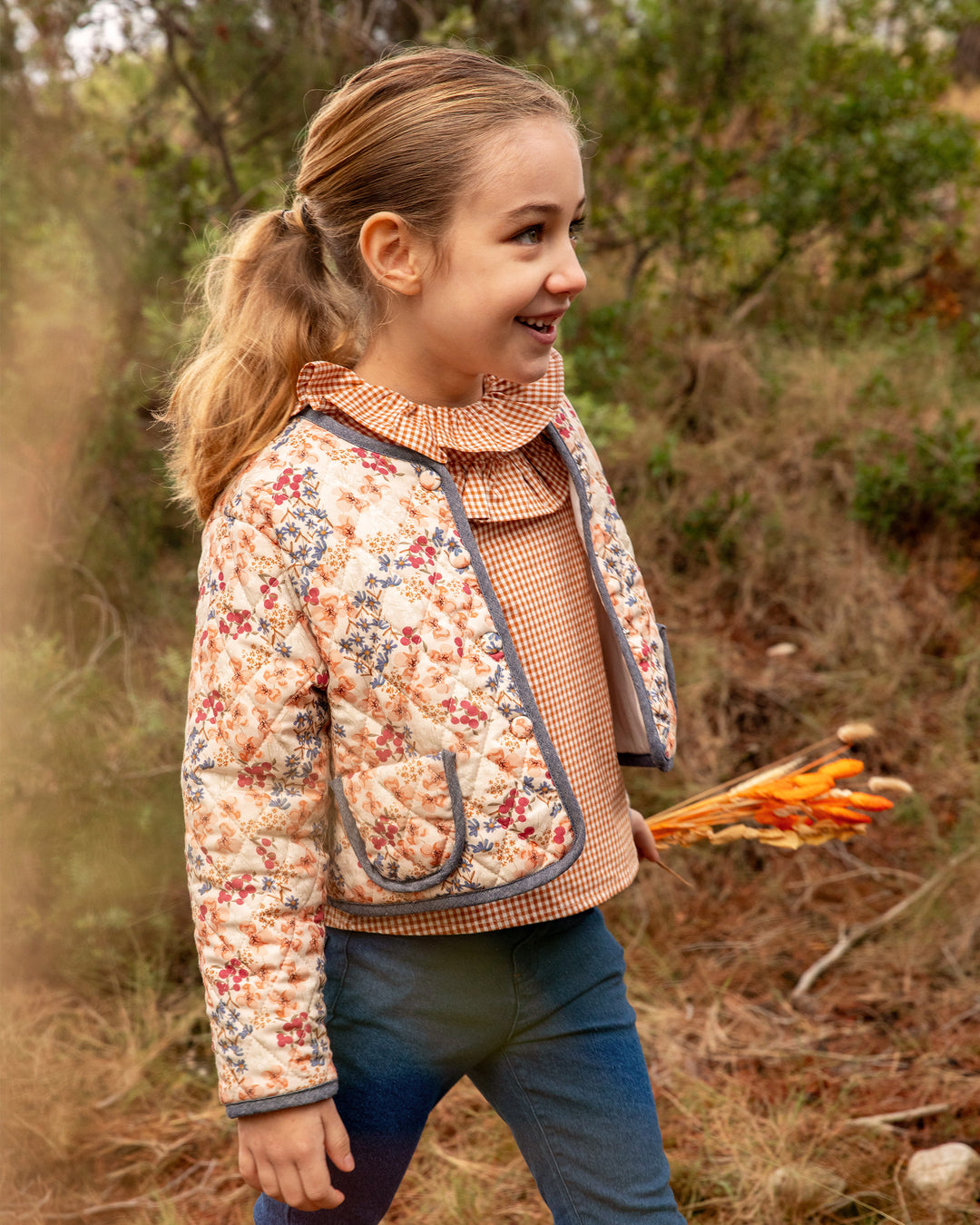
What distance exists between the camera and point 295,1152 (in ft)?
Answer: 3.92

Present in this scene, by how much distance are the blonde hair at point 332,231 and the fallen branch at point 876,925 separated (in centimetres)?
197

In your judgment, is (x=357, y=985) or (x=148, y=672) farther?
(x=148, y=672)

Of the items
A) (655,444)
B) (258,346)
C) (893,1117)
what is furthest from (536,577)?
(655,444)

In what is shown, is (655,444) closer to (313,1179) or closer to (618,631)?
(618,631)

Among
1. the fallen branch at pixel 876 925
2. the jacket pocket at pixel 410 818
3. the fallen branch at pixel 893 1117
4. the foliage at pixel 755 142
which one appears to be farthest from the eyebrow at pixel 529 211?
the foliage at pixel 755 142

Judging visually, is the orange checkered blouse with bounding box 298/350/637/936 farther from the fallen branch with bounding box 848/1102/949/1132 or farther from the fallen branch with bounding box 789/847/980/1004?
the fallen branch with bounding box 789/847/980/1004

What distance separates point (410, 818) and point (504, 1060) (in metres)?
0.36

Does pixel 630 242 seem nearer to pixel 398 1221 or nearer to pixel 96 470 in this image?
pixel 96 470

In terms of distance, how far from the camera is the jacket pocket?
1195 millimetres

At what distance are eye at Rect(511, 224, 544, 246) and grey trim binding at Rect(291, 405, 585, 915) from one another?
249 millimetres

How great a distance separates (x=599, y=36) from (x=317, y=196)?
11.7 feet

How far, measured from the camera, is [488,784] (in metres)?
1.20

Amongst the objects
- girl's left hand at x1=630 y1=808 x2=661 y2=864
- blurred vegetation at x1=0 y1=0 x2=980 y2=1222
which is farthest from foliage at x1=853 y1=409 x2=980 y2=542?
girl's left hand at x1=630 y1=808 x2=661 y2=864

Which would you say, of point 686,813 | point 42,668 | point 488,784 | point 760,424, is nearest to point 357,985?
point 488,784
